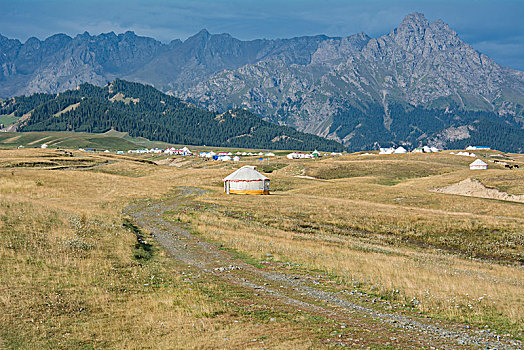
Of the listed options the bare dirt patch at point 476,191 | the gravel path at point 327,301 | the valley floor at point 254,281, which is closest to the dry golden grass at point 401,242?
the valley floor at point 254,281

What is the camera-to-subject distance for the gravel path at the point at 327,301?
15219 millimetres

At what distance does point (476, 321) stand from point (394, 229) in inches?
1284

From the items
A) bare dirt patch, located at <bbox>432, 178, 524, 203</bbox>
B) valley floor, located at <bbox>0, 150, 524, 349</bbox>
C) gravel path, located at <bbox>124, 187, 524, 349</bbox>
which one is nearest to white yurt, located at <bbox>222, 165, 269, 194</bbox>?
valley floor, located at <bbox>0, 150, 524, 349</bbox>

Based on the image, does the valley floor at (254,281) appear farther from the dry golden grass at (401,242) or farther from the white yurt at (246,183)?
the white yurt at (246,183)

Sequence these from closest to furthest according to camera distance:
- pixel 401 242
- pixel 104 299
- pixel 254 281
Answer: pixel 104 299 → pixel 254 281 → pixel 401 242

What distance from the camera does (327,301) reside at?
785 inches

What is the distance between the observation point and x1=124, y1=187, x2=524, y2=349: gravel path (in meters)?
15.2

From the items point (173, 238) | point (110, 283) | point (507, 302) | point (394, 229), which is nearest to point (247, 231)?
point (173, 238)

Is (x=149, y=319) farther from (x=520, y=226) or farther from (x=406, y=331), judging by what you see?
(x=520, y=226)

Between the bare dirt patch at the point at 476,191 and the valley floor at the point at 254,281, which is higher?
the valley floor at the point at 254,281

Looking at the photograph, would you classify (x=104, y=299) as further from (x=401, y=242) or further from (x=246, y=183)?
(x=246, y=183)

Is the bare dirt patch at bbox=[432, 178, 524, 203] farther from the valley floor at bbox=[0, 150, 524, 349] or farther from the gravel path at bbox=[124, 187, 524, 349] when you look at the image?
the gravel path at bbox=[124, 187, 524, 349]

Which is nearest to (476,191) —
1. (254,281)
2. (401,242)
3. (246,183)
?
(246,183)

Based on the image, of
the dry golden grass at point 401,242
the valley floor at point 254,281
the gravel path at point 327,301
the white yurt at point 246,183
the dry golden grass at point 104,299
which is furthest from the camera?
the white yurt at point 246,183
